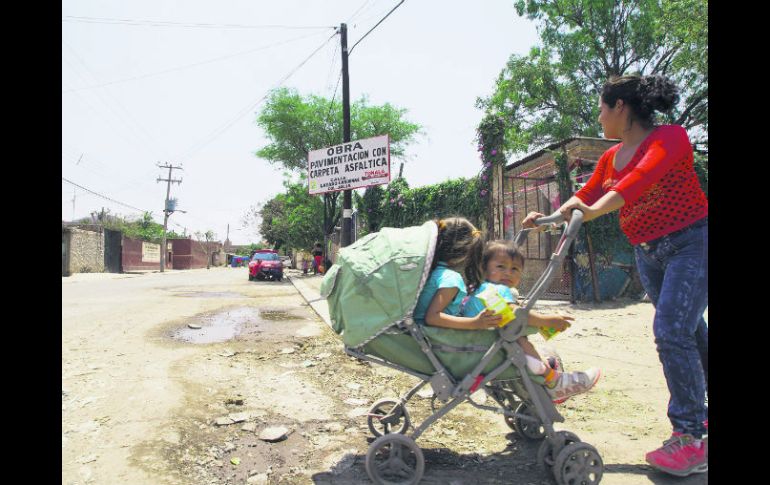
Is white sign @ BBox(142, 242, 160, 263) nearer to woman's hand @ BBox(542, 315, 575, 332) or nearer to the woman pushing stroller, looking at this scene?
the woman pushing stroller

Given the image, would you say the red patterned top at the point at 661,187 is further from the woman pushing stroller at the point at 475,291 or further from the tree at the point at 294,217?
the tree at the point at 294,217

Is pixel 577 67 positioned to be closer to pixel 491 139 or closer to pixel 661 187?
pixel 491 139

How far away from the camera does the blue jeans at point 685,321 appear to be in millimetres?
2096

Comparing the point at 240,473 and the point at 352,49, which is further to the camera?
the point at 352,49

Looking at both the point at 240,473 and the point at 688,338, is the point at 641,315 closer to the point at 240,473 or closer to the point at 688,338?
the point at 688,338

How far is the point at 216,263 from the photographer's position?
67.7 metres

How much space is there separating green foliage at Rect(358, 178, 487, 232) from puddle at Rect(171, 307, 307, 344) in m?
4.45

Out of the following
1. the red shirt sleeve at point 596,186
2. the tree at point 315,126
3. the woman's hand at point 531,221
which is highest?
the tree at point 315,126

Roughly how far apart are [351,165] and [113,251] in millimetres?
26624

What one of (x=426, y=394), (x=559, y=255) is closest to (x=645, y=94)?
(x=559, y=255)

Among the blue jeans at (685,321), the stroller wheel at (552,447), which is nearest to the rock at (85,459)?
the stroller wheel at (552,447)

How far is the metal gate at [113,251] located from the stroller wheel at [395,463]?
102 feet
